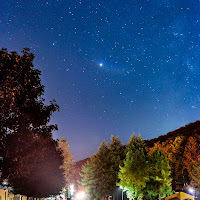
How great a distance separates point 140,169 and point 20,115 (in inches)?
1345

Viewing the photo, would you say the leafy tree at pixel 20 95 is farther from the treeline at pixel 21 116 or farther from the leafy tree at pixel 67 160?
the leafy tree at pixel 67 160

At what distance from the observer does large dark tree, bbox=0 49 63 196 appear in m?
13.8

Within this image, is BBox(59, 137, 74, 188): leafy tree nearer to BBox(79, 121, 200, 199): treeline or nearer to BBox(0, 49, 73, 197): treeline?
Answer: BBox(79, 121, 200, 199): treeline

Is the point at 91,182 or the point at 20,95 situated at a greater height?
the point at 20,95

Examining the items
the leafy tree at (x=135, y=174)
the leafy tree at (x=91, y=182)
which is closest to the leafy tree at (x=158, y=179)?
the leafy tree at (x=135, y=174)

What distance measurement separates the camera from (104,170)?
54562 millimetres

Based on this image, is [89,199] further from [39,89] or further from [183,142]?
[39,89]

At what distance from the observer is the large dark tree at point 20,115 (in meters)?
13.8

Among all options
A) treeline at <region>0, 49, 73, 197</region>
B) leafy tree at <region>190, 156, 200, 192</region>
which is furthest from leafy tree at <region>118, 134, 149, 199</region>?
treeline at <region>0, 49, 73, 197</region>

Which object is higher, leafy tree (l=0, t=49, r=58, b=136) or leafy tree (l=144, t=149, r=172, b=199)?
leafy tree (l=0, t=49, r=58, b=136)

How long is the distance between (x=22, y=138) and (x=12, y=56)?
15.1ft

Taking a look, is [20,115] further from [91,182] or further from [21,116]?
[91,182]

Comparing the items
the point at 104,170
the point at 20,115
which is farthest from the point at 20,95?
the point at 104,170

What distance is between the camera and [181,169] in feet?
196
